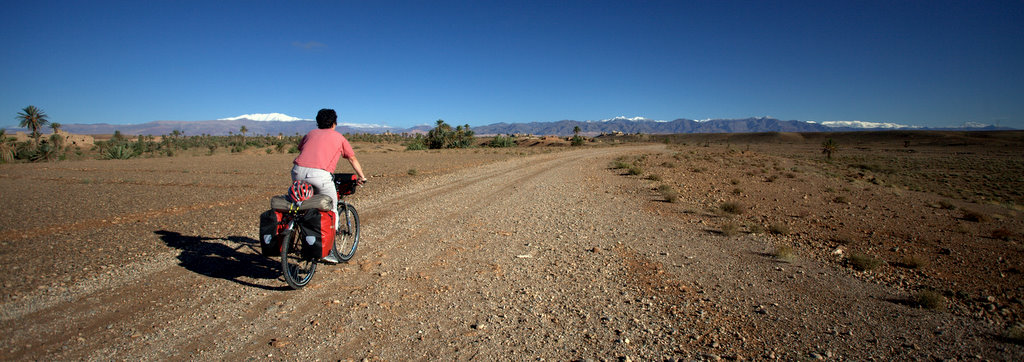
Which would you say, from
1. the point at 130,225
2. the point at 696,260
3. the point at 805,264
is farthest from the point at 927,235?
the point at 130,225

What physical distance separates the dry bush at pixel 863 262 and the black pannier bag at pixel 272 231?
6964 mm

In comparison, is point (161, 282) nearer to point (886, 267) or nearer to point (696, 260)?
point (696, 260)

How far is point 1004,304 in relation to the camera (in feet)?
14.1

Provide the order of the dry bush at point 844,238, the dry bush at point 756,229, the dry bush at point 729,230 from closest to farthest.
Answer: the dry bush at point 844,238 → the dry bush at point 729,230 → the dry bush at point 756,229

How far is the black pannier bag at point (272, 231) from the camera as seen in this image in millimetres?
4363

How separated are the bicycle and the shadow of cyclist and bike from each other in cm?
24

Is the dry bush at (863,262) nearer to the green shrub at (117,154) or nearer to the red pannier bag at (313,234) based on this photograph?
the red pannier bag at (313,234)

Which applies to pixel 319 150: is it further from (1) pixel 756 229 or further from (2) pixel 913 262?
(2) pixel 913 262

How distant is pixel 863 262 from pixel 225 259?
27.0ft

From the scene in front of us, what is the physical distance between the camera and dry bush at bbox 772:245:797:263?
19.2ft

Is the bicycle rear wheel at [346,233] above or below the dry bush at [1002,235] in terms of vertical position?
above

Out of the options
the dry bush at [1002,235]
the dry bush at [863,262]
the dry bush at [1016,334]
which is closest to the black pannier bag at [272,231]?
the dry bush at [1016,334]

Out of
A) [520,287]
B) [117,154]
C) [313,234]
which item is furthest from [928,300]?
[117,154]

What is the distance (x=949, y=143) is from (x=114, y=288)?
321ft
